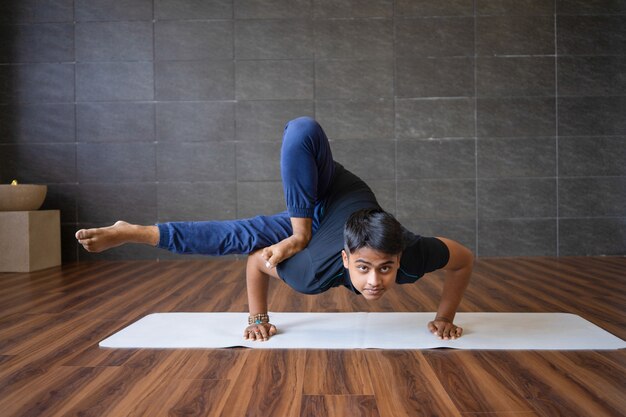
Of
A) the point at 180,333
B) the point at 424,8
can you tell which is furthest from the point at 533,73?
the point at 180,333

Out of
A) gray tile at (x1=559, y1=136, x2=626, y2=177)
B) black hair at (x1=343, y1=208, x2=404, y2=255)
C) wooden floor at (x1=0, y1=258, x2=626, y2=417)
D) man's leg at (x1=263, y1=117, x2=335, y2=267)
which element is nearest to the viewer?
wooden floor at (x1=0, y1=258, x2=626, y2=417)

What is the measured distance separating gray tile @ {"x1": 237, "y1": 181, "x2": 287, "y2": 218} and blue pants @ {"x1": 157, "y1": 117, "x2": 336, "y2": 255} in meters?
2.71

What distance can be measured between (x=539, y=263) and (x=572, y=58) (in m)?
1.86

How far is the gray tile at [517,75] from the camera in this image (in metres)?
4.77

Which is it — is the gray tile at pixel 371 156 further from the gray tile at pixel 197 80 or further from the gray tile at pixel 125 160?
the gray tile at pixel 125 160

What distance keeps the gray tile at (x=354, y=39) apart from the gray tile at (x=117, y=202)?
6.40 feet

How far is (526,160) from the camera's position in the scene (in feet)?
15.7

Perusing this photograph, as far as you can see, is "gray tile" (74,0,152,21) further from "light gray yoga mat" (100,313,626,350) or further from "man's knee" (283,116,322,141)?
"man's knee" (283,116,322,141)

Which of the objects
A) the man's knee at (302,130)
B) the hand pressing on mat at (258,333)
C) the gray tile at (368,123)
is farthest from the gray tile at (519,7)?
the hand pressing on mat at (258,333)

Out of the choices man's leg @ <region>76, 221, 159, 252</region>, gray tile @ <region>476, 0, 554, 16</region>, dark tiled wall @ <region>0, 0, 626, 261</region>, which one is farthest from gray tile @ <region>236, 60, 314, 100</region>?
man's leg @ <region>76, 221, 159, 252</region>

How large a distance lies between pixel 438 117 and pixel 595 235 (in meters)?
1.71

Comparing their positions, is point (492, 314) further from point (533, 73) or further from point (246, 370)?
point (533, 73)

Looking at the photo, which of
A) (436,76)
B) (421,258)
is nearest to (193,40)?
(436,76)

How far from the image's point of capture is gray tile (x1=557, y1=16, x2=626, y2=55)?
476 centimetres
